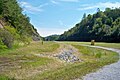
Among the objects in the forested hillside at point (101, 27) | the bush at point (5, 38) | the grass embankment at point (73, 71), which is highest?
the forested hillside at point (101, 27)

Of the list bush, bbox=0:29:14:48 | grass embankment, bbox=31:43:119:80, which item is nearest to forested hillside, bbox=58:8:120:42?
bush, bbox=0:29:14:48

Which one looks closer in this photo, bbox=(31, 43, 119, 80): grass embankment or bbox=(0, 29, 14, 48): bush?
bbox=(31, 43, 119, 80): grass embankment

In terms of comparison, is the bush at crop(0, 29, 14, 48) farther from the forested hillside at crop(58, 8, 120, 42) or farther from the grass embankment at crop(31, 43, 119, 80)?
the forested hillside at crop(58, 8, 120, 42)

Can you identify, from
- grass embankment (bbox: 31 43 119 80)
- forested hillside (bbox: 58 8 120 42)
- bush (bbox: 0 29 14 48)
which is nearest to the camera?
grass embankment (bbox: 31 43 119 80)

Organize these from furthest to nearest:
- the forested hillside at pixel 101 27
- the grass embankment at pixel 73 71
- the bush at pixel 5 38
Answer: the forested hillside at pixel 101 27, the bush at pixel 5 38, the grass embankment at pixel 73 71

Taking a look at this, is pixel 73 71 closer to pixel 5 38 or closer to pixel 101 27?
pixel 5 38

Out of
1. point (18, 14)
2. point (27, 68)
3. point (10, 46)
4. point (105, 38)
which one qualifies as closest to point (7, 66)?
point (27, 68)

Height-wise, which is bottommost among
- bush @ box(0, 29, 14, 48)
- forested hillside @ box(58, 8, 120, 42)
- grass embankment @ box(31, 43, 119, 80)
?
grass embankment @ box(31, 43, 119, 80)

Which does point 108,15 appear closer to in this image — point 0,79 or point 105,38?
point 105,38

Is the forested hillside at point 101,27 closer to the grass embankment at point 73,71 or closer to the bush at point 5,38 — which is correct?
the bush at point 5,38

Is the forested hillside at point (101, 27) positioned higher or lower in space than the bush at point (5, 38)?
higher

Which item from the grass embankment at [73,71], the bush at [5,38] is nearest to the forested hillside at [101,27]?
the bush at [5,38]

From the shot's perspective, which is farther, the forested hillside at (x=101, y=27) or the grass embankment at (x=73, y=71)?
the forested hillside at (x=101, y=27)

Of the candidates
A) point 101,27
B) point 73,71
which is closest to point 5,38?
point 73,71
